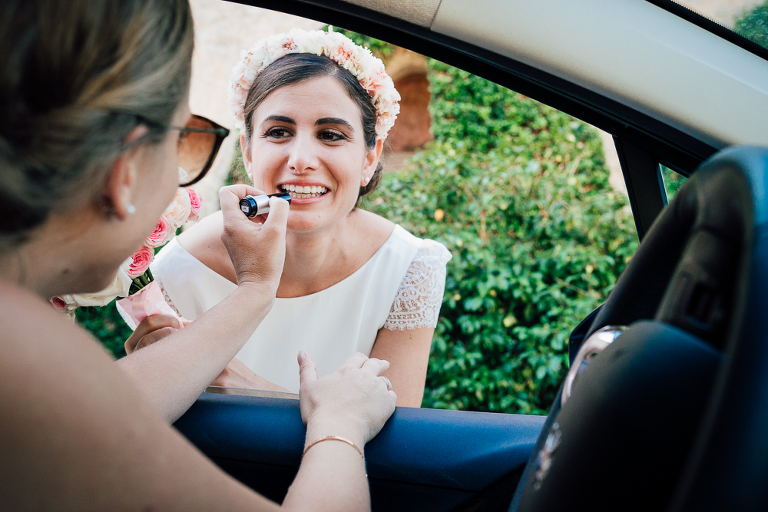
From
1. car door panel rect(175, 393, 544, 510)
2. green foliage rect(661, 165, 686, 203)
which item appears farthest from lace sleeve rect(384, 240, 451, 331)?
green foliage rect(661, 165, 686, 203)

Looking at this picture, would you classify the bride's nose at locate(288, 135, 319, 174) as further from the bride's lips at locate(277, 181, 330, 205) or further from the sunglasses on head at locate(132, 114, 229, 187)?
the sunglasses on head at locate(132, 114, 229, 187)

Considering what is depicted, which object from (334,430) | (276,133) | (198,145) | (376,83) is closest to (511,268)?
(376,83)

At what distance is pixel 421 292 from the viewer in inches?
92.1

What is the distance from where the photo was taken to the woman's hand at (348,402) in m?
1.06

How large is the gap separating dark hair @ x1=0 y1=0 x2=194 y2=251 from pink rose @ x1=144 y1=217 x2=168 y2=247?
2.55 ft

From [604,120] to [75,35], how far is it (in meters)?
1.00

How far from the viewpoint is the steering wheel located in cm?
41

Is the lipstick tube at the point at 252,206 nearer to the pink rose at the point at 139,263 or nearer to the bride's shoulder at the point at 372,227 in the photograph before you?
the pink rose at the point at 139,263

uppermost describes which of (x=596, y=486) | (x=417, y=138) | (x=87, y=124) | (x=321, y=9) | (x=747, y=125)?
(x=417, y=138)

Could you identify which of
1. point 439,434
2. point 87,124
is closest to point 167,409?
point 439,434

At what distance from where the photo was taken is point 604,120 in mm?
1220

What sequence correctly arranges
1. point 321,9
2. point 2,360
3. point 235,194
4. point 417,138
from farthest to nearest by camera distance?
point 417,138 → point 235,194 → point 321,9 → point 2,360

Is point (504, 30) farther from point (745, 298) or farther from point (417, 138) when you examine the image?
point (417, 138)

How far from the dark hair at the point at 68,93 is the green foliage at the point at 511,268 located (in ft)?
9.64
